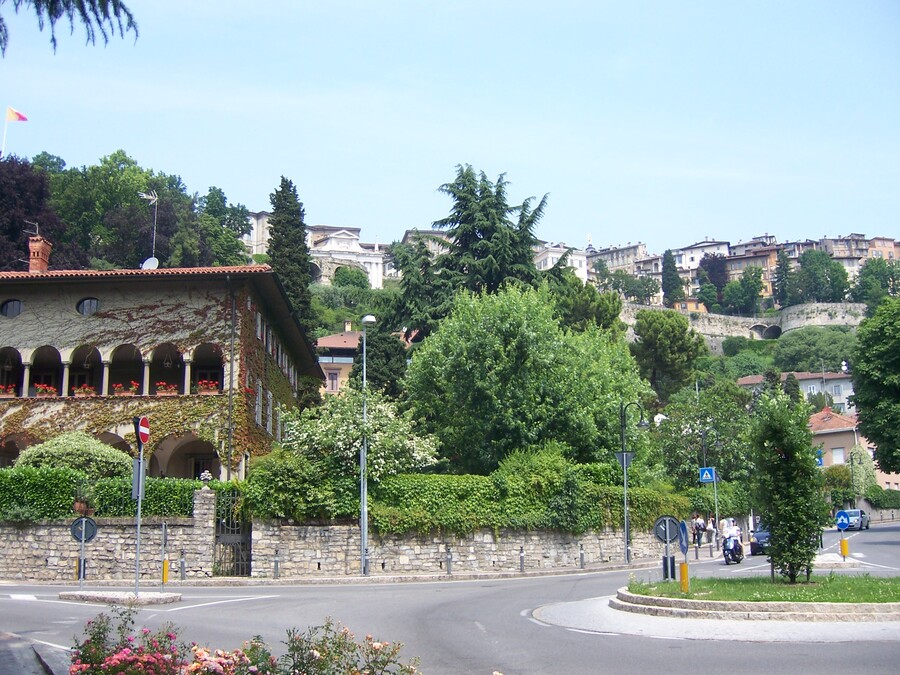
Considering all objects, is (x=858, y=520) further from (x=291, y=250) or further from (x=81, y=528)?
(x=81, y=528)

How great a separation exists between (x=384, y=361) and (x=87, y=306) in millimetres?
27499

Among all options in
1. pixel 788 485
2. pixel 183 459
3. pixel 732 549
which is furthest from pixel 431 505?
pixel 788 485

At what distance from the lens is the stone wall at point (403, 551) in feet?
98.7

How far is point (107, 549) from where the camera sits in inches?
1153

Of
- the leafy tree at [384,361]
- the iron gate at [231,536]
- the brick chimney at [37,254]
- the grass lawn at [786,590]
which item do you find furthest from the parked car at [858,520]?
the brick chimney at [37,254]

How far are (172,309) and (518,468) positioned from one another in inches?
570

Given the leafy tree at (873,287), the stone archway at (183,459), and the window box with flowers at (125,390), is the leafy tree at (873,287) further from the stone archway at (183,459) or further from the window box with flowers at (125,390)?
the window box with flowers at (125,390)

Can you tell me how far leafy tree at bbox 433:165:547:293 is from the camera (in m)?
49.9

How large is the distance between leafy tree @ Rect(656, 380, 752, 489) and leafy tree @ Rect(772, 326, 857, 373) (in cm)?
9810

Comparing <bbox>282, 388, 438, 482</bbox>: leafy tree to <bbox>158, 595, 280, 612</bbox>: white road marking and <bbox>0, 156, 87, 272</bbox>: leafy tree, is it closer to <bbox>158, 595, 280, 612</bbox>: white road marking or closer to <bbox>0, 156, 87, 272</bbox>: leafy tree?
<bbox>158, 595, 280, 612</bbox>: white road marking

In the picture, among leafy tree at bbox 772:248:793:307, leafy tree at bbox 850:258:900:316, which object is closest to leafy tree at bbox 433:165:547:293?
leafy tree at bbox 850:258:900:316

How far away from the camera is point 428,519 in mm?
31578

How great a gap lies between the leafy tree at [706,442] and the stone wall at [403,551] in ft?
75.7

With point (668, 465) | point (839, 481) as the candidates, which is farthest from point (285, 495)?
point (839, 481)
